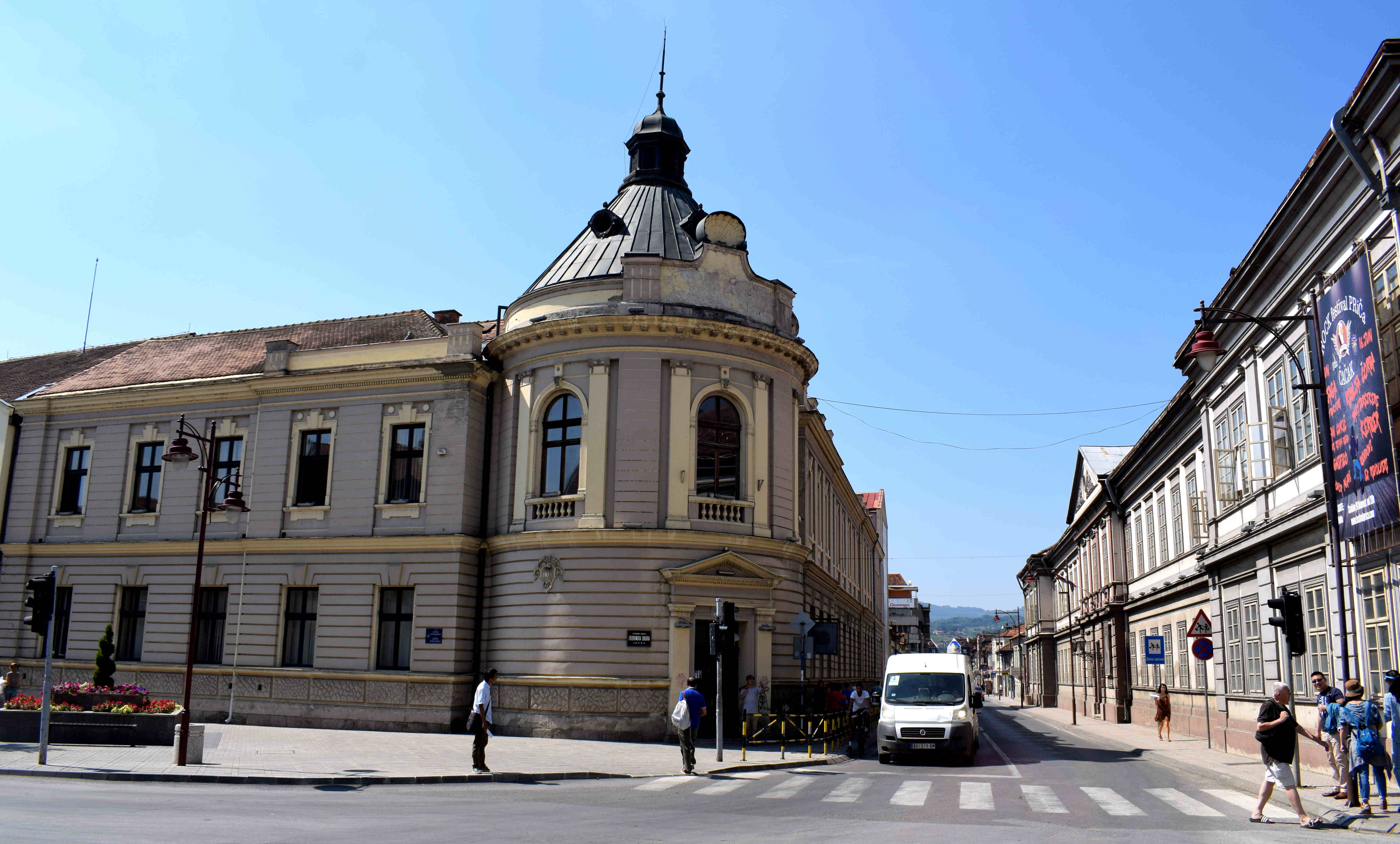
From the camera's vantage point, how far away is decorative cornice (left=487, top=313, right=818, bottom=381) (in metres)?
26.1

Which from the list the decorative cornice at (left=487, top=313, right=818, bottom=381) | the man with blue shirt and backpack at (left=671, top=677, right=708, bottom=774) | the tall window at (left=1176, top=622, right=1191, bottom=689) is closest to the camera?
the man with blue shirt and backpack at (left=671, top=677, right=708, bottom=774)

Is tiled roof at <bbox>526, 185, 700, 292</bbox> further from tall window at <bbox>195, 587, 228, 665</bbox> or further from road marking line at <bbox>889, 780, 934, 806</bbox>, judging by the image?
road marking line at <bbox>889, 780, 934, 806</bbox>

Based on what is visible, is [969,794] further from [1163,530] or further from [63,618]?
[63,618]

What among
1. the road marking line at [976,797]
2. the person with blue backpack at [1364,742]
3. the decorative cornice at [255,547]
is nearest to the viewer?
the person with blue backpack at [1364,742]

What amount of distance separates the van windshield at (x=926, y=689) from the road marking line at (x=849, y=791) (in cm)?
383

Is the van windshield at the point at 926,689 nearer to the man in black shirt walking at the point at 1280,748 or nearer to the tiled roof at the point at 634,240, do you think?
the man in black shirt walking at the point at 1280,748

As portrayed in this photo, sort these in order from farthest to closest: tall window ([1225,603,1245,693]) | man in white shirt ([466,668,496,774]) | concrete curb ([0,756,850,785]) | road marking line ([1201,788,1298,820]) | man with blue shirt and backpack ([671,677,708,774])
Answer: tall window ([1225,603,1245,693]), man with blue shirt and backpack ([671,677,708,774]), man in white shirt ([466,668,496,774]), concrete curb ([0,756,850,785]), road marking line ([1201,788,1298,820])

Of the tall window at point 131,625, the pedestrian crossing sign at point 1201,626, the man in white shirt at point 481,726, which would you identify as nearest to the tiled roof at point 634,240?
the man in white shirt at point 481,726

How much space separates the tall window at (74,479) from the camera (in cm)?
3325

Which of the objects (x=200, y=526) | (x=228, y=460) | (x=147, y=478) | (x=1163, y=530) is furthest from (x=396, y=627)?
(x=1163, y=530)

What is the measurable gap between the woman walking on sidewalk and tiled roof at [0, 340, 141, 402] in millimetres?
35948

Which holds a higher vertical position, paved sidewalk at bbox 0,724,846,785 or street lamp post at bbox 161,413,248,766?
street lamp post at bbox 161,413,248,766

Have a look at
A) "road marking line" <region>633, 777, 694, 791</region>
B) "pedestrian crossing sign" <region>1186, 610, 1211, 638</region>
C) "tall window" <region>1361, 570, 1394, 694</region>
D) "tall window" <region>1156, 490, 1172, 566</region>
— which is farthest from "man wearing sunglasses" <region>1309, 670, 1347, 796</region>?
"tall window" <region>1156, 490, 1172, 566</region>

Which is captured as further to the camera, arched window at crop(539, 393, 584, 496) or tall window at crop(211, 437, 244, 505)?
tall window at crop(211, 437, 244, 505)
